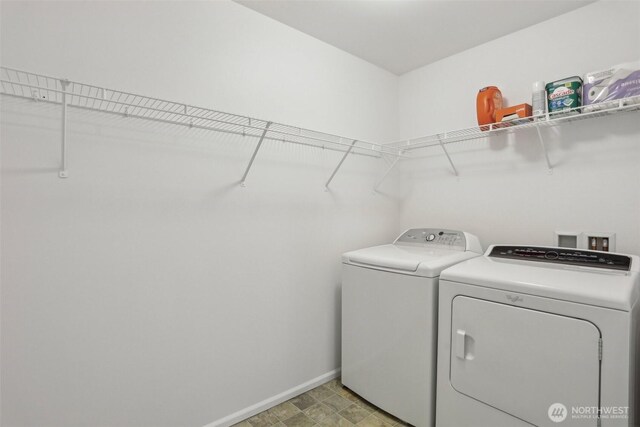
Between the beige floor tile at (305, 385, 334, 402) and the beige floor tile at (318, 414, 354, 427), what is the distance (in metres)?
0.20

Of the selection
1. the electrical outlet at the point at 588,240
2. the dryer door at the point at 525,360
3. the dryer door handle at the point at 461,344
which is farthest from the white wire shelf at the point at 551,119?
the dryer door handle at the point at 461,344

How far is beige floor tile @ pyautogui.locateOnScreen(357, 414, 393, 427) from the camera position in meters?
1.77

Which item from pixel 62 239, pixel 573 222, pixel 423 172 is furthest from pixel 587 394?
pixel 62 239

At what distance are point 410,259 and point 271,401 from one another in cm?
126

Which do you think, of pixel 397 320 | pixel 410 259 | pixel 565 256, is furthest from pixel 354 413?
pixel 565 256

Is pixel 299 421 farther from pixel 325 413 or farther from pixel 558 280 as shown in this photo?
pixel 558 280

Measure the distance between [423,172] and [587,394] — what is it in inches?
70.8

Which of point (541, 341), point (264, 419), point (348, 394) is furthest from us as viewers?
point (348, 394)

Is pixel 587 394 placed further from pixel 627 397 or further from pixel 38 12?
pixel 38 12

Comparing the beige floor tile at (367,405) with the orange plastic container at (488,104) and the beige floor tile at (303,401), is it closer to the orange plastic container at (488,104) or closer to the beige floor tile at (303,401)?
the beige floor tile at (303,401)

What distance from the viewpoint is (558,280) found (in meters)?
1.30

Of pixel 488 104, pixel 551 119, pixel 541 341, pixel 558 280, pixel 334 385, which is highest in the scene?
pixel 488 104

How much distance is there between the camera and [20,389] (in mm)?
1204

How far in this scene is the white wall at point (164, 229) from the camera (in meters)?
1.23
